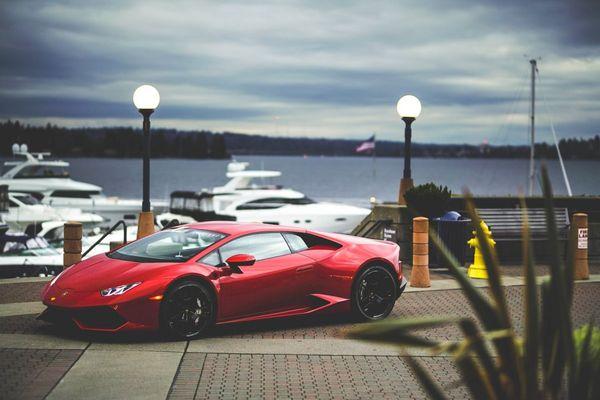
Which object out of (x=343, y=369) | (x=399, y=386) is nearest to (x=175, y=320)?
(x=343, y=369)

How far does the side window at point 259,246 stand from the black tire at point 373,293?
41.0 inches

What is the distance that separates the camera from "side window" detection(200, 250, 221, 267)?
30.7 feet

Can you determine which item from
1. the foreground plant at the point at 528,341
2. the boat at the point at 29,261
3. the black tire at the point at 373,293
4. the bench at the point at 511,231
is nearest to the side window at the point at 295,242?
the black tire at the point at 373,293

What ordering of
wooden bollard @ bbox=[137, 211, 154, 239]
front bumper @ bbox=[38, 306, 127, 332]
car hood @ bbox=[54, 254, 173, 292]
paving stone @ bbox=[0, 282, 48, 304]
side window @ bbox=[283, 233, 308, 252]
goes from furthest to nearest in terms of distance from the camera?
wooden bollard @ bbox=[137, 211, 154, 239] < paving stone @ bbox=[0, 282, 48, 304] < side window @ bbox=[283, 233, 308, 252] < car hood @ bbox=[54, 254, 173, 292] < front bumper @ bbox=[38, 306, 127, 332]

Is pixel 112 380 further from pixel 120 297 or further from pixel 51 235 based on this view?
pixel 51 235

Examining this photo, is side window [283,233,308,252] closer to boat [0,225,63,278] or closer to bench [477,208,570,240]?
bench [477,208,570,240]

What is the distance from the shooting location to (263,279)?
9.60 metres

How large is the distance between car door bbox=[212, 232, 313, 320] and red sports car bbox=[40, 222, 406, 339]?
11mm

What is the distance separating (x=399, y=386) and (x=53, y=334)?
4034mm

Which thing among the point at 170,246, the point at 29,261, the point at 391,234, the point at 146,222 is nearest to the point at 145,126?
the point at 146,222

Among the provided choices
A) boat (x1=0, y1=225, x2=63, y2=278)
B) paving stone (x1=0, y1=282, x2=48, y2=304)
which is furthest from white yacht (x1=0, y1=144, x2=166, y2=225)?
paving stone (x1=0, y1=282, x2=48, y2=304)

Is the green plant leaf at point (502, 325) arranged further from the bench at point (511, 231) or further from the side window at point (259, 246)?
the bench at point (511, 231)

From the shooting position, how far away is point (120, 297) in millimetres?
8719

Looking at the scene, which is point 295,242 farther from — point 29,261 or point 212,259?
point 29,261
